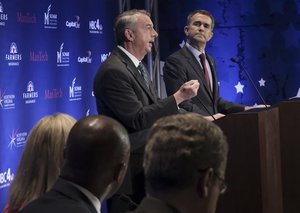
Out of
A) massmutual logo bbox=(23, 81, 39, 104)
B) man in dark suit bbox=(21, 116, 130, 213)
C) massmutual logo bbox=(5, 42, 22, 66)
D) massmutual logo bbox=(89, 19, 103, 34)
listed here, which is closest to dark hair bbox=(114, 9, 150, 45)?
massmutual logo bbox=(5, 42, 22, 66)

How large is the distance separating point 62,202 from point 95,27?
4.60 metres

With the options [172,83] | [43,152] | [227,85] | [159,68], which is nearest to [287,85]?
[227,85]

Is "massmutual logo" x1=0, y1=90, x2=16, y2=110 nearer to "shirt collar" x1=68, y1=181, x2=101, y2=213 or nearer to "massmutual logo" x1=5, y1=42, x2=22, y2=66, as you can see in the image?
"massmutual logo" x1=5, y1=42, x2=22, y2=66

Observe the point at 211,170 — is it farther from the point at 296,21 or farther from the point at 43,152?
the point at 296,21

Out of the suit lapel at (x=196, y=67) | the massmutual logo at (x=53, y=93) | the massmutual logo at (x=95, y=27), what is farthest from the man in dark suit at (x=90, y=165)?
the massmutual logo at (x=95, y=27)

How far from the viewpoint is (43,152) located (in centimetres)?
234

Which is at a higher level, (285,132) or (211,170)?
(211,170)

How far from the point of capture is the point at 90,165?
1871 mm

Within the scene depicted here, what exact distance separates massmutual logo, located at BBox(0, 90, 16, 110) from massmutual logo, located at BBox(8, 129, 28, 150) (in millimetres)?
198

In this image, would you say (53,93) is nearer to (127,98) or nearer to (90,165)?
(127,98)

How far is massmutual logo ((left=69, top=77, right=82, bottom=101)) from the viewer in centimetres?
580

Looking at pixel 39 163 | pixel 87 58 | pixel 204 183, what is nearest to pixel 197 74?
pixel 87 58

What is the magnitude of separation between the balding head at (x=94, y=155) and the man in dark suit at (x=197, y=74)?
2.63m

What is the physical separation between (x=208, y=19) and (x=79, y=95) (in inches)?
58.4
